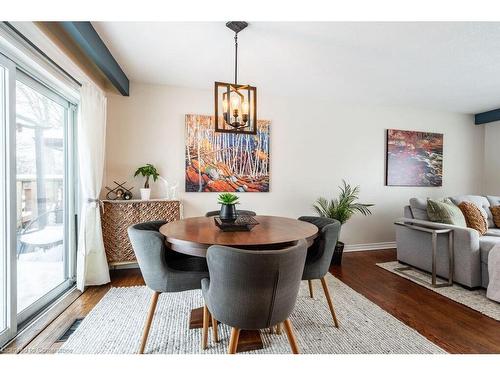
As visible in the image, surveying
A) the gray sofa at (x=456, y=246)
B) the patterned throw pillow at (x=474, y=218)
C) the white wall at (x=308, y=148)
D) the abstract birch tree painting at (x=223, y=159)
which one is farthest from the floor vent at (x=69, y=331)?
the patterned throw pillow at (x=474, y=218)

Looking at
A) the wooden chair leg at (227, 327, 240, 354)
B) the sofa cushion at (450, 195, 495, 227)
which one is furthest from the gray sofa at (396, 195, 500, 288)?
the wooden chair leg at (227, 327, 240, 354)

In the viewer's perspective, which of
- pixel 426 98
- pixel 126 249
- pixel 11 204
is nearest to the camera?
pixel 11 204

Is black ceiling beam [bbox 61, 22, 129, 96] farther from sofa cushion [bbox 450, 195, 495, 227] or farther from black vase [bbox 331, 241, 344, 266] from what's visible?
sofa cushion [bbox 450, 195, 495, 227]

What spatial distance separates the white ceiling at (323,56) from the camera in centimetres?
198

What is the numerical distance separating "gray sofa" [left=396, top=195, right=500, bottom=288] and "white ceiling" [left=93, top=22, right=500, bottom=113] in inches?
61.2

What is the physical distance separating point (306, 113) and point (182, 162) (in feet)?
6.53

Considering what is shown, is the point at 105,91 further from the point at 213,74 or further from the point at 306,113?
the point at 306,113

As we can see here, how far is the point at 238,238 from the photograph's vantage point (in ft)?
4.72

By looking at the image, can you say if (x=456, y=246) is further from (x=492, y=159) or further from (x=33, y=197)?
(x=33, y=197)

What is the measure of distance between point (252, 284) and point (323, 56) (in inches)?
90.8

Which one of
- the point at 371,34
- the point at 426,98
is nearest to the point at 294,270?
the point at 371,34

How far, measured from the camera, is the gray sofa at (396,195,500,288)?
8.10ft

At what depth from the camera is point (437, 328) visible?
1855mm

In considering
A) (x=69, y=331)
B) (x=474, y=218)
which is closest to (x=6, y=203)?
(x=69, y=331)
